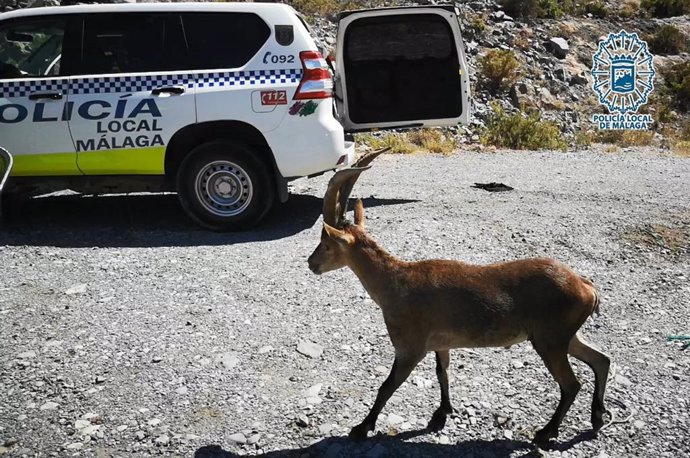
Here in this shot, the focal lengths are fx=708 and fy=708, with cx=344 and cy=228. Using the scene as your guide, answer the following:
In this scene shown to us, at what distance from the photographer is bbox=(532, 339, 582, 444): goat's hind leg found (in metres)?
3.92

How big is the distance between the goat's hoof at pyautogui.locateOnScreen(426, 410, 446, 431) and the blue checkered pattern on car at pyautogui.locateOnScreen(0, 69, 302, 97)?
4.33m

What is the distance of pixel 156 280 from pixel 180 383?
1901 mm

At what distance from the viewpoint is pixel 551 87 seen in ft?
63.3

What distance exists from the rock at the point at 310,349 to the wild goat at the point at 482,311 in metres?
1.06

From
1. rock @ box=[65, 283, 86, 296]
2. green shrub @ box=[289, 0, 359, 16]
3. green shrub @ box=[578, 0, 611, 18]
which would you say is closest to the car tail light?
rock @ box=[65, 283, 86, 296]

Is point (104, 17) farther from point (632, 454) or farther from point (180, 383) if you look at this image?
point (632, 454)

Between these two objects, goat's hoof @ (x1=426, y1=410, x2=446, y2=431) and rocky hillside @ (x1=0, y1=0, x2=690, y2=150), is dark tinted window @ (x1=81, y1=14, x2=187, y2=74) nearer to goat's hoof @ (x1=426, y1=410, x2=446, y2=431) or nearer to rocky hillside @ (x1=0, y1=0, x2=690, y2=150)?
goat's hoof @ (x1=426, y1=410, x2=446, y2=431)

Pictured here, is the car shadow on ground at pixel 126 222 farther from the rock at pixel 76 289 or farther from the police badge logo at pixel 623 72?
the police badge logo at pixel 623 72

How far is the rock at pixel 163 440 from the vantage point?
4016mm

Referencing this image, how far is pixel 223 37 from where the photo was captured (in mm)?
7609

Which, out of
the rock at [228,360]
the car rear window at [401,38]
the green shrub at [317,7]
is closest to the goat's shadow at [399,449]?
the rock at [228,360]

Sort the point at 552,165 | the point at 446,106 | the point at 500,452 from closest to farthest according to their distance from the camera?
the point at 500,452, the point at 446,106, the point at 552,165

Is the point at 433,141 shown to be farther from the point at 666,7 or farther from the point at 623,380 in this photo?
the point at 666,7

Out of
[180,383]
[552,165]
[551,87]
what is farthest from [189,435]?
[551,87]
